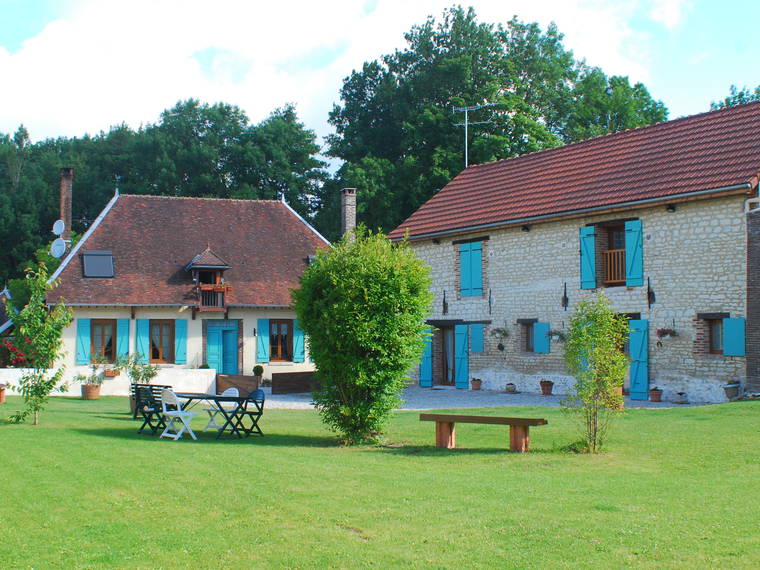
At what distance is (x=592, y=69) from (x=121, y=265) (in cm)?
2942

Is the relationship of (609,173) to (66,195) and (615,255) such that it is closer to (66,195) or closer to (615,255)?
(615,255)

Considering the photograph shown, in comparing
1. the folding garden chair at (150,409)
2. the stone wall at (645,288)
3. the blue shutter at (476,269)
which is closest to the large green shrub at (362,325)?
the folding garden chair at (150,409)

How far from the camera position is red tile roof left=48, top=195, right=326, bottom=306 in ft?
93.3

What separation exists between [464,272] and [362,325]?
13.2 m

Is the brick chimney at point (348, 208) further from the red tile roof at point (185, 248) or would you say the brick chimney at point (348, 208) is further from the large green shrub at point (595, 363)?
the large green shrub at point (595, 363)

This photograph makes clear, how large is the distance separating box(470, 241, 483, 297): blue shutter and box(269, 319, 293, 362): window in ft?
27.3

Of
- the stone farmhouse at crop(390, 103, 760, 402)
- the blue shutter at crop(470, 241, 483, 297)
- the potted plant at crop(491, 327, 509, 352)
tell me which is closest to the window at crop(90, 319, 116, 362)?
the stone farmhouse at crop(390, 103, 760, 402)

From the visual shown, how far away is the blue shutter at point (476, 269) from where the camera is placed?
24844 mm

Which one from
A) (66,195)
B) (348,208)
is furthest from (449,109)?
(66,195)

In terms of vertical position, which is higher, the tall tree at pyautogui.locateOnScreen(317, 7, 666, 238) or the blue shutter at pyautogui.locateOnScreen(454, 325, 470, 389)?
the tall tree at pyautogui.locateOnScreen(317, 7, 666, 238)

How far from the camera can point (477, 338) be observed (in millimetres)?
24906

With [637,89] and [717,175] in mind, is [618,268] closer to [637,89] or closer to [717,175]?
[717,175]

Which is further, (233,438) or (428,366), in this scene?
(428,366)

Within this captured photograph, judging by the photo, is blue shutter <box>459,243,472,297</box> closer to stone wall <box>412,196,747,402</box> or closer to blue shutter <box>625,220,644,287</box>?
stone wall <box>412,196,747,402</box>
